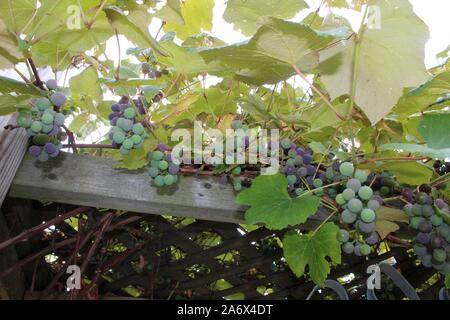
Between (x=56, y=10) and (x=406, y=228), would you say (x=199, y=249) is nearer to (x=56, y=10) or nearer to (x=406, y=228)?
(x=406, y=228)

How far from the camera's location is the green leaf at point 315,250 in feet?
2.64

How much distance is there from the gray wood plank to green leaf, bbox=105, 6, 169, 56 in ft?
0.96

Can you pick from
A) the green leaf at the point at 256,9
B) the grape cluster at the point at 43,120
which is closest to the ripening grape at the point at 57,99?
the grape cluster at the point at 43,120

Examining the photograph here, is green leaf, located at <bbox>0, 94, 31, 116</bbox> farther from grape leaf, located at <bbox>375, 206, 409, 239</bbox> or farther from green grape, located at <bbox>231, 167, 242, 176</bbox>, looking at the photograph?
grape leaf, located at <bbox>375, 206, 409, 239</bbox>

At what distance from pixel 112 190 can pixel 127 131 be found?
0.51 ft

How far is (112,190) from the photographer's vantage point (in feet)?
2.73

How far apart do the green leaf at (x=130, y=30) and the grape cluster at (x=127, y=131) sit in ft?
0.43

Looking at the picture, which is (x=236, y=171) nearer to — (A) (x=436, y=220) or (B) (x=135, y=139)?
(B) (x=135, y=139)

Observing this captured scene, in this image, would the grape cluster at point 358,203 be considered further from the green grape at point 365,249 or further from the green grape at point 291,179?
the green grape at point 291,179

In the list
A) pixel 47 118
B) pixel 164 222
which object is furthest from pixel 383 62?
pixel 164 222

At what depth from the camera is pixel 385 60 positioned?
2.36ft

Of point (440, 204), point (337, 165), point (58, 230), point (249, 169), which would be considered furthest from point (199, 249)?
point (440, 204)

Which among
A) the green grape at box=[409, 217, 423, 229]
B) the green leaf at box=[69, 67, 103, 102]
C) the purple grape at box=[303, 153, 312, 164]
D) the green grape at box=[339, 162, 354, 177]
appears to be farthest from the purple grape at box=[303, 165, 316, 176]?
the green leaf at box=[69, 67, 103, 102]
